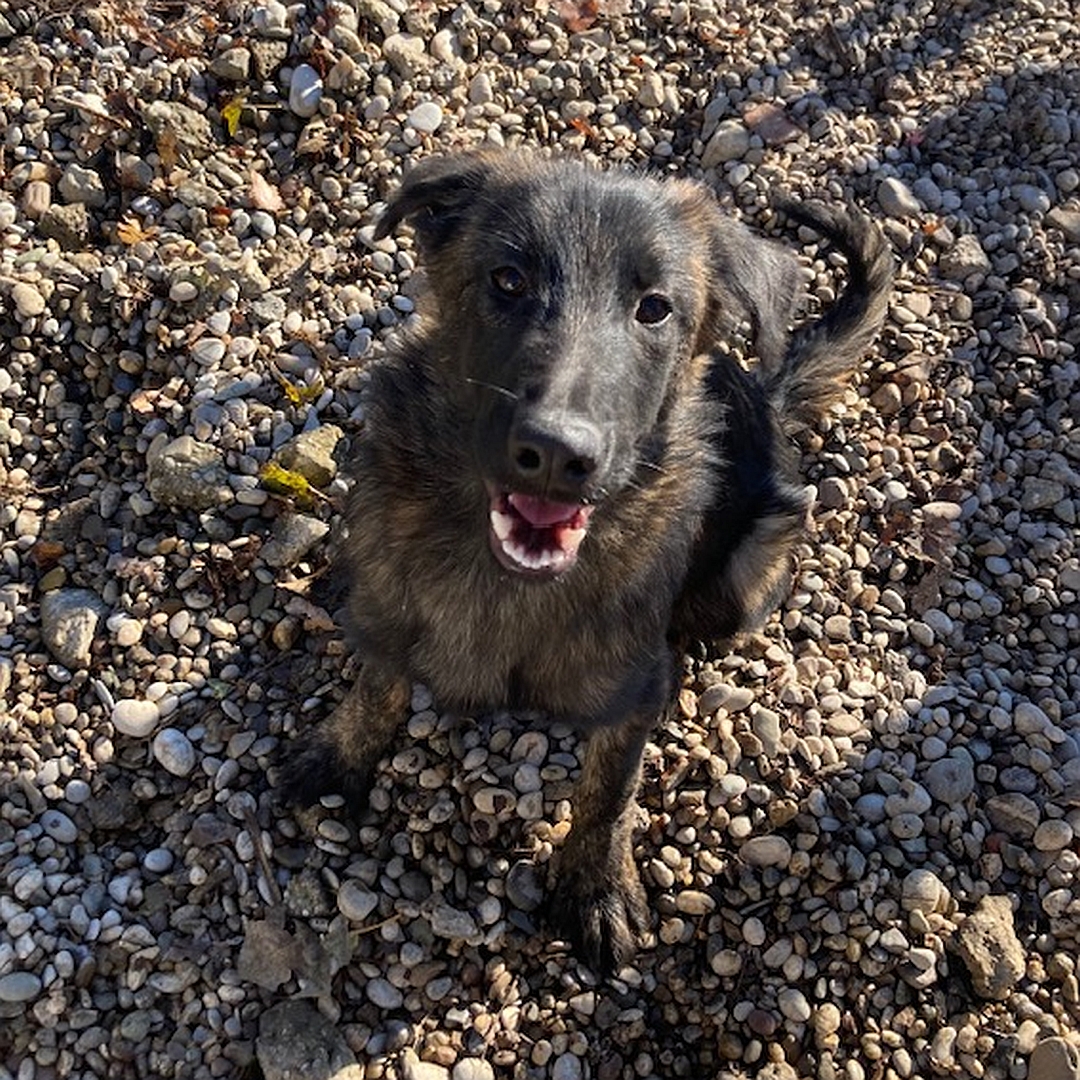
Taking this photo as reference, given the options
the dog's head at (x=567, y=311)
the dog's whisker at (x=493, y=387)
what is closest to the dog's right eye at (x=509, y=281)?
the dog's head at (x=567, y=311)

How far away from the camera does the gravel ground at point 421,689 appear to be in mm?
3754

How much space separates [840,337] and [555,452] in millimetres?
2270

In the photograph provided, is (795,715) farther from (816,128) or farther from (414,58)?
(414,58)

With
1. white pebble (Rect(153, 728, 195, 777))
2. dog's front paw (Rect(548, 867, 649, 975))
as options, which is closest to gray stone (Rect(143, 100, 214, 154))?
white pebble (Rect(153, 728, 195, 777))

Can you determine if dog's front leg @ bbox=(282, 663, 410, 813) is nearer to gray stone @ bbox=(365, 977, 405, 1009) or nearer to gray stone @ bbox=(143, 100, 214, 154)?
gray stone @ bbox=(365, 977, 405, 1009)

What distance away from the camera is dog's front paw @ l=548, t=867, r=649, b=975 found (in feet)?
12.5

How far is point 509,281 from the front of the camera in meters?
3.26

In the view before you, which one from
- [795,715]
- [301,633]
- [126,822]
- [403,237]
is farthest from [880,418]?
[126,822]

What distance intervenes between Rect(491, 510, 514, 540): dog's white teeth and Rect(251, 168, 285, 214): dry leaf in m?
2.64

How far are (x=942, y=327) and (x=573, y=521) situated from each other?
284cm

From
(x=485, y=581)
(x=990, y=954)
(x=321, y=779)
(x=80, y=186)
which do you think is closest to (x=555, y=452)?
(x=485, y=581)

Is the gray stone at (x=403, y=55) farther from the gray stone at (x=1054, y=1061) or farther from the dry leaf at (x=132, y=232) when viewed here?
the gray stone at (x=1054, y=1061)

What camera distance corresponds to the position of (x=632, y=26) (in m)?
5.88

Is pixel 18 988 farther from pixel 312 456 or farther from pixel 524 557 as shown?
pixel 524 557
